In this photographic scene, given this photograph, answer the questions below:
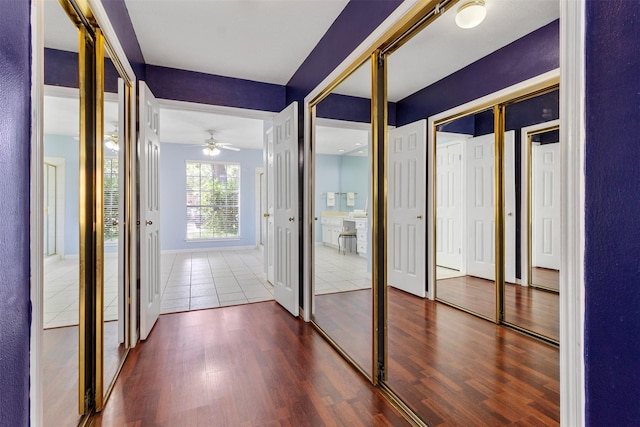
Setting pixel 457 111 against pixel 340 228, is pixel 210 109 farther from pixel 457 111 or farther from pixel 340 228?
pixel 340 228

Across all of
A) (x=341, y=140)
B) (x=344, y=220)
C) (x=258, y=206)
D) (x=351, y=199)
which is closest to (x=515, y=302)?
(x=344, y=220)

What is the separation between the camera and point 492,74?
265 cm

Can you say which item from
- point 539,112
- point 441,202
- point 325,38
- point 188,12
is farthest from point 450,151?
point 188,12

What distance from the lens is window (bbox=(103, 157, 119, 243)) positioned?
6.28ft

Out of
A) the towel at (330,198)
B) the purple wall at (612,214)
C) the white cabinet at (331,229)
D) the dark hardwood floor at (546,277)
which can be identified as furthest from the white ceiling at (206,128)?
the purple wall at (612,214)

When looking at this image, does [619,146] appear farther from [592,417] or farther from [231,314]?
[231,314]

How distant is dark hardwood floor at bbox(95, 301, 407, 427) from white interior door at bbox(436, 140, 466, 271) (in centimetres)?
175

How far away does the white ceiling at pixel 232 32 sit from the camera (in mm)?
2240

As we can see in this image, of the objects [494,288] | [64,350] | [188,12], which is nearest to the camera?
[64,350]

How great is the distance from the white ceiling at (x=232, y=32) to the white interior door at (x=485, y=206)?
1.79 metres

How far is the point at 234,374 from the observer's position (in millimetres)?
2000

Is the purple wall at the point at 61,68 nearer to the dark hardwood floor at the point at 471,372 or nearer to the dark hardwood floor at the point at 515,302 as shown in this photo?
the dark hardwood floor at the point at 471,372

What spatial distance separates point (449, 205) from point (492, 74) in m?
1.32

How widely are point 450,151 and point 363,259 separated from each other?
11.0 feet
